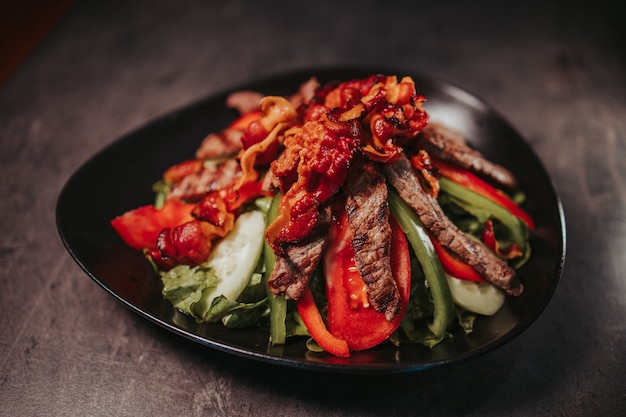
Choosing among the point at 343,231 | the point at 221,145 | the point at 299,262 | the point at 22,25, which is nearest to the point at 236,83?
the point at 221,145

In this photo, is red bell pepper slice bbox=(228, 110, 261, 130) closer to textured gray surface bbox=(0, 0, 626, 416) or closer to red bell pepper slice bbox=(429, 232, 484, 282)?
textured gray surface bbox=(0, 0, 626, 416)

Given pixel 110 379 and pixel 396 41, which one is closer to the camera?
pixel 110 379

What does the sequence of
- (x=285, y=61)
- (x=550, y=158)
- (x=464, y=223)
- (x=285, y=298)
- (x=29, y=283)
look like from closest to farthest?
1. (x=285, y=298)
2. (x=464, y=223)
3. (x=29, y=283)
4. (x=550, y=158)
5. (x=285, y=61)

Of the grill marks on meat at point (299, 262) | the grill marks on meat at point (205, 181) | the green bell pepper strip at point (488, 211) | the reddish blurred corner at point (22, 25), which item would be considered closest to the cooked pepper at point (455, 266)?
the green bell pepper strip at point (488, 211)

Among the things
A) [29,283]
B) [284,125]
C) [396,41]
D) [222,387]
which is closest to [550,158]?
[396,41]

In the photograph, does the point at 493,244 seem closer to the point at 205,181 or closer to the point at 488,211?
the point at 488,211

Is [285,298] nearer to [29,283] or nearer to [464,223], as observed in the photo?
[464,223]
